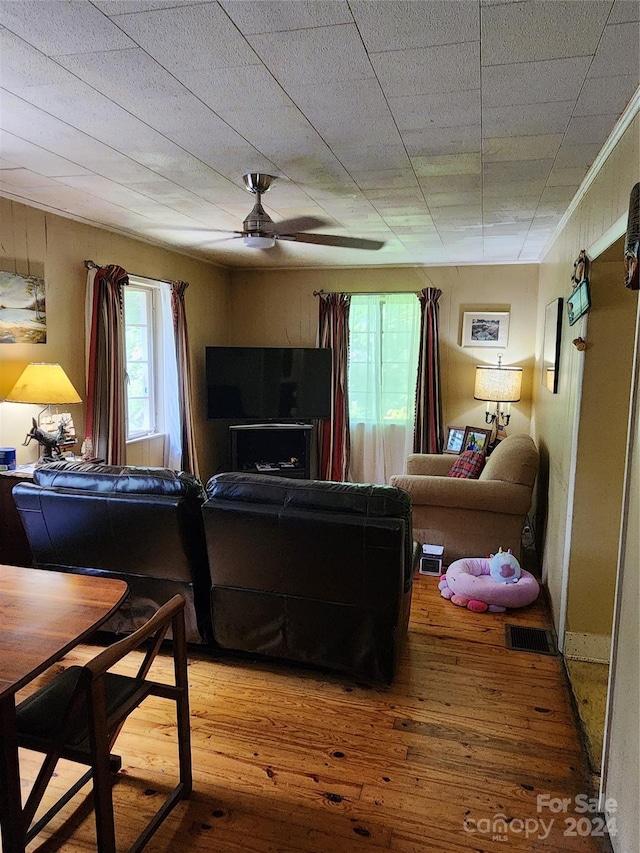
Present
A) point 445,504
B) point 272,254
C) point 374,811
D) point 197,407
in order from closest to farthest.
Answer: point 374,811
point 445,504
point 272,254
point 197,407

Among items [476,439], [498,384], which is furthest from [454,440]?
[498,384]

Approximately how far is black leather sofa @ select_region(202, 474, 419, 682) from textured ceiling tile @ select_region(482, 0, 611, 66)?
1.61m

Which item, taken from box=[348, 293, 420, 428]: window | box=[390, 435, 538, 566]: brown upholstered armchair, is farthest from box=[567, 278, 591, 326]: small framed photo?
box=[348, 293, 420, 428]: window

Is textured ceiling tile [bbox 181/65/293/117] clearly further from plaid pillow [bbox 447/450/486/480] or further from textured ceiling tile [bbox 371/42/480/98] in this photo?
plaid pillow [bbox 447/450/486/480]

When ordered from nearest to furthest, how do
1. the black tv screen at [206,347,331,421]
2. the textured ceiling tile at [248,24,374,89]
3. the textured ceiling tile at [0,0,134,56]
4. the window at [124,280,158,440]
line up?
the textured ceiling tile at [0,0,134,56], the textured ceiling tile at [248,24,374,89], the window at [124,280,158,440], the black tv screen at [206,347,331,421]

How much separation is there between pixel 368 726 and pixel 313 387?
391 cm

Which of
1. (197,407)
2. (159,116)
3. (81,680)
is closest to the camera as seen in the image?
(81,680)

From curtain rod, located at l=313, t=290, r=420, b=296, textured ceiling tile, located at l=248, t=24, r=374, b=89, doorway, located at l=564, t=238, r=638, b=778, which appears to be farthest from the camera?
curtain rod, located at l=313, t=290, r=420, b=296

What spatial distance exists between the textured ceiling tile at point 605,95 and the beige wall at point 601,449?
720 millimetres

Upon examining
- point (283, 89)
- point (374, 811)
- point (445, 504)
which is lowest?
point (374, 811)

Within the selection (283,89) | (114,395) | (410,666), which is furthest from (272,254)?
(410,666)

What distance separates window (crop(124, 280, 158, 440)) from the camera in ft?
15.6

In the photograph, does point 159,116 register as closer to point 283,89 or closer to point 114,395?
point 283,89

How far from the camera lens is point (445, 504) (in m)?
3.94
